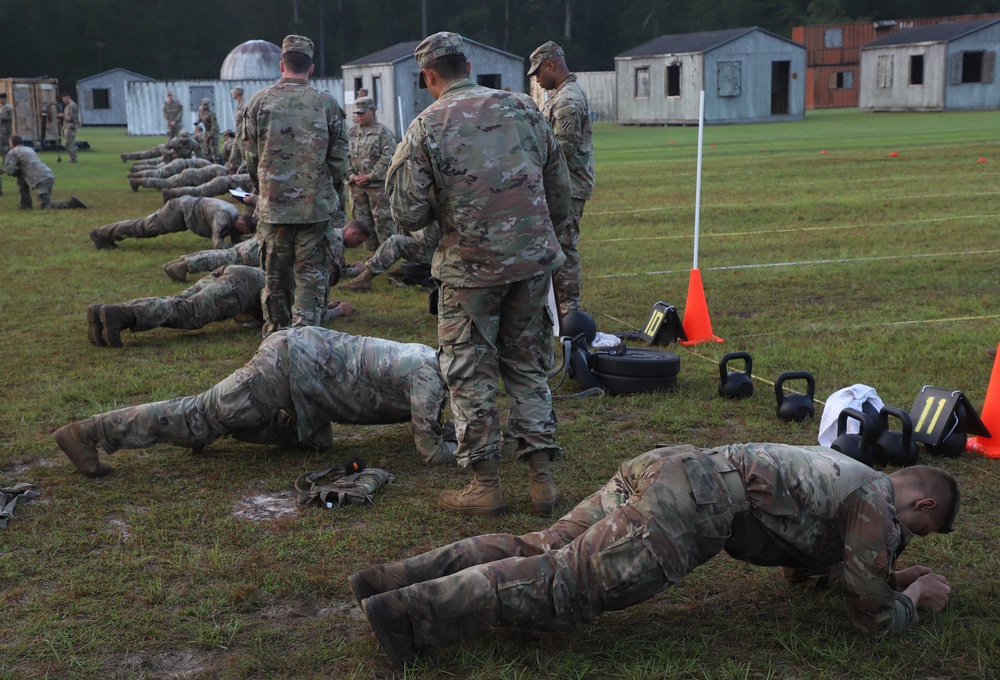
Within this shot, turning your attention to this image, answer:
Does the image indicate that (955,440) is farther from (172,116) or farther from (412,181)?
(172,116)

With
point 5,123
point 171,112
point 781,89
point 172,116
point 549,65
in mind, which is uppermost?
point 781,89

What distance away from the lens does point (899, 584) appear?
13.4 feet

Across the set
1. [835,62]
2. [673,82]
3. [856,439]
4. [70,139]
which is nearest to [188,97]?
[70,139]

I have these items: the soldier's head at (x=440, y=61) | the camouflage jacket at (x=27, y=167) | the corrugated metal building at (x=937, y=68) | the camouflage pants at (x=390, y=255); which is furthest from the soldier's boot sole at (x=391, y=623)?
the corrugated metal building at (x=937, y=68)

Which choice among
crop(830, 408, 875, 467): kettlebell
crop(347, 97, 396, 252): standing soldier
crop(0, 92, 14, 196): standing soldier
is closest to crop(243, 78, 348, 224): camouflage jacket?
crop(830, 408, 875, 467): kettlebell

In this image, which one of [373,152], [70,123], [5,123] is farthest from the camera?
[70,123]

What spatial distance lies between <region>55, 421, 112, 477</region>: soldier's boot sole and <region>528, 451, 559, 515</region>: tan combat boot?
7.92 feet

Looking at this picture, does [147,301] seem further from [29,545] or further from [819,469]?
[819,469]

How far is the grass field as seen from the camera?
3807 mm

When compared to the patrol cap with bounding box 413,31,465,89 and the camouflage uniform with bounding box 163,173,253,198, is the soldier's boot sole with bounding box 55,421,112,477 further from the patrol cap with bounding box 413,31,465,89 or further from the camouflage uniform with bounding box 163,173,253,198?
the camouflage uniform with bounding box 163,173,253,198

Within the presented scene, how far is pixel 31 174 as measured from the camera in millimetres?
21188

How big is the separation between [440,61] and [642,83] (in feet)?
149

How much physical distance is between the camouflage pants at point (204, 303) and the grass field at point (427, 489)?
0.76 ft

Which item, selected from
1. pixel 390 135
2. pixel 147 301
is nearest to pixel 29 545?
pixel 147 301
